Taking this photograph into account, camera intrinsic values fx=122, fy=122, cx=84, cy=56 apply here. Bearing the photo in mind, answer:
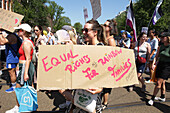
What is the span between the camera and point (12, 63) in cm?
371

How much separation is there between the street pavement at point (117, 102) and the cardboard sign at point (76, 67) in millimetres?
1782

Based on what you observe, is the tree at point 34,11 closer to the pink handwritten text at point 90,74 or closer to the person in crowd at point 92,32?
the person in crowd at point 92,32

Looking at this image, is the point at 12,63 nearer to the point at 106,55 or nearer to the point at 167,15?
the point at 106,55

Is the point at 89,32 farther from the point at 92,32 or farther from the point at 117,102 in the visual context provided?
the point at 117,102

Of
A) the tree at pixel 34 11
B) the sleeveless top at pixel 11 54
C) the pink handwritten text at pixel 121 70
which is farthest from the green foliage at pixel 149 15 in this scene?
the pink handwritten text at pixel 121 70

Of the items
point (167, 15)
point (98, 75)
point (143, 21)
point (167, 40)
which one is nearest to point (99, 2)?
point (98, 75)

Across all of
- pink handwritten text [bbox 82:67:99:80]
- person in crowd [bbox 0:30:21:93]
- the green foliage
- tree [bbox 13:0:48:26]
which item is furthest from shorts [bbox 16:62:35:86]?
the green foliage

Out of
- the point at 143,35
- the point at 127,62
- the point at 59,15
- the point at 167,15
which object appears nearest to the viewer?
the point at 127,62

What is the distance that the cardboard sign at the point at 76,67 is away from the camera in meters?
1.35

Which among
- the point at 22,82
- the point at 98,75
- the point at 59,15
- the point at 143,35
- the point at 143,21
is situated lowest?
the point at 22,82

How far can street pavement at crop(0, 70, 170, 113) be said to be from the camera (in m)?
2.90

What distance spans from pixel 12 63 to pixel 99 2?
323 centimetres

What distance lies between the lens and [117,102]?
3316 millimetres

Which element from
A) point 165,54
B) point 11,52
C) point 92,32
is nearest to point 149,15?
point 165,54
